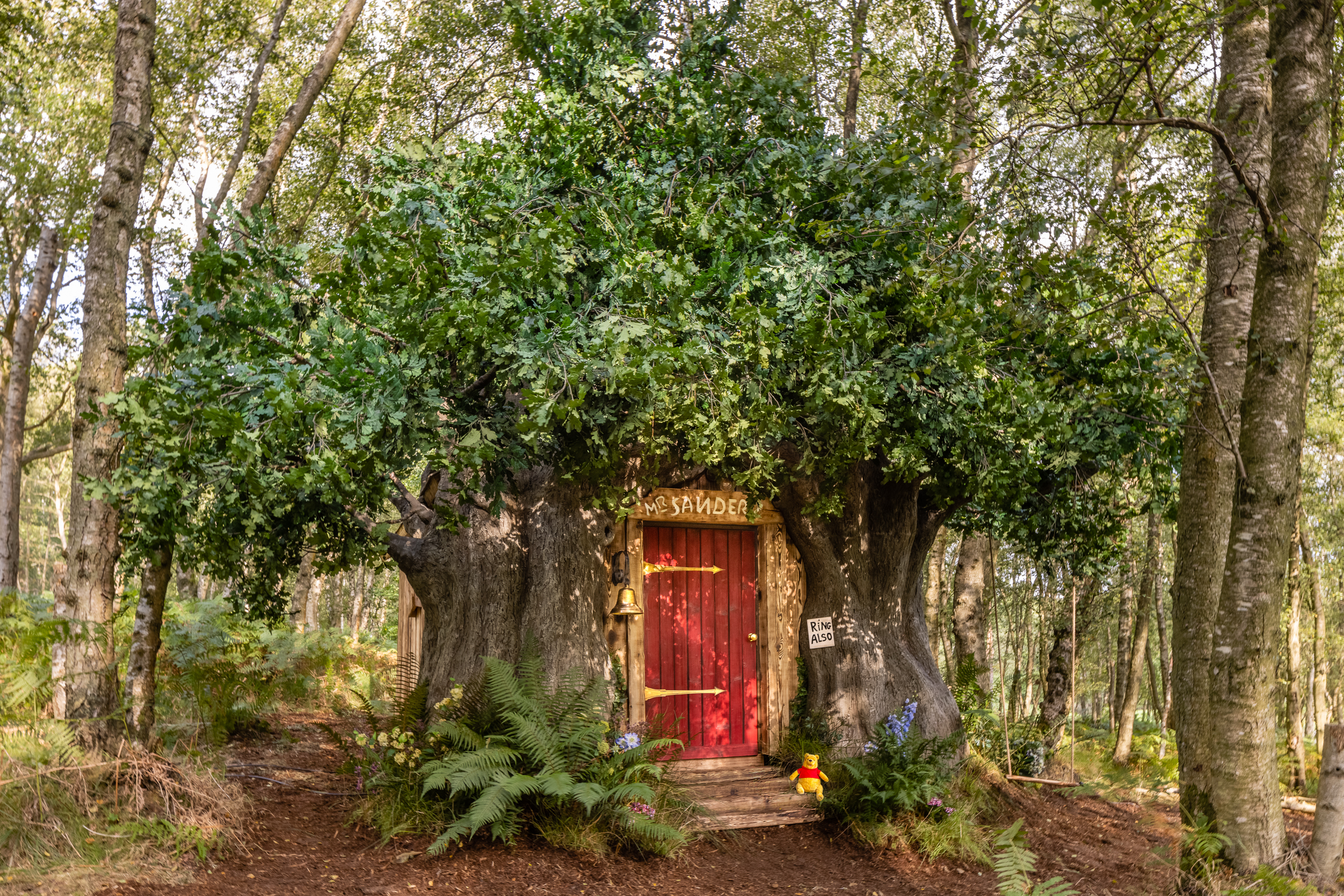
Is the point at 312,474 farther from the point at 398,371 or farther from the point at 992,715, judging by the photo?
the point at 992,715

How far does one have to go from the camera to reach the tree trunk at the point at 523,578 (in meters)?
7.65

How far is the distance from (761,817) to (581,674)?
2053 mm

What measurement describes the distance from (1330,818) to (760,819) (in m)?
4.12

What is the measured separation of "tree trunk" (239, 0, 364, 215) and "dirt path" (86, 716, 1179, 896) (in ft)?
16.1

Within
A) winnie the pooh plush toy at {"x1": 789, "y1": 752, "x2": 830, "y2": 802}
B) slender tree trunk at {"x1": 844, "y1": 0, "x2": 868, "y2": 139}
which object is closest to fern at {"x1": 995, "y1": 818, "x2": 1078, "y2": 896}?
winnie the pooh plush toy at {"x1": 789, "y1": 752, "x2": 830, "y2": 802}

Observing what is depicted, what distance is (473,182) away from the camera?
21.6 feet

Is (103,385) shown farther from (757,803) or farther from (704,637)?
(757,803)

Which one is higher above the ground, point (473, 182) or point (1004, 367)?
point (473, 182)

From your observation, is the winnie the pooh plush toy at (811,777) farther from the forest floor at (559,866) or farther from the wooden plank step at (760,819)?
the forest floor at (559,866)

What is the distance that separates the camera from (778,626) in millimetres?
8875

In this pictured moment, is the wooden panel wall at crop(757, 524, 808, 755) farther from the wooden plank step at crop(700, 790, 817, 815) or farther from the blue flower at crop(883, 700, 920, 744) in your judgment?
the blue flower at crop(883, 700, 920, 744)

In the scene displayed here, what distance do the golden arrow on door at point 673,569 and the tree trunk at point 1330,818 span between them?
5.09 metres

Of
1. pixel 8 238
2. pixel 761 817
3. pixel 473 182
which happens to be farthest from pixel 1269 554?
pixel 8 238

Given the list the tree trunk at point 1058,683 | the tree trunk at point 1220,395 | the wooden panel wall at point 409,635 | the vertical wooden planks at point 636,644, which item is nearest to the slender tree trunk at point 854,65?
the tree trunk at point 1220,395
